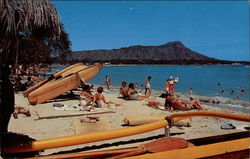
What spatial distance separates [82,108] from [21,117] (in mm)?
2113

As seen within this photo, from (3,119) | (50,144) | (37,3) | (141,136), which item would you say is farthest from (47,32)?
(141,136)

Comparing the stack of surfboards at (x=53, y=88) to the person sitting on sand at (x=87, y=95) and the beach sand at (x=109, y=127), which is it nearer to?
the person sitting on sand at (x=87, y=95)

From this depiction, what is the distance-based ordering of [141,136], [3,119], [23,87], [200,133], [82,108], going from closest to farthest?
[3,119], [141,136], [200,133], [82,108], [23,87]

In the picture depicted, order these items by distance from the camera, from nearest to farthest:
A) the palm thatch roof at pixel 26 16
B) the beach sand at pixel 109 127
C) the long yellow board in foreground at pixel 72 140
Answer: the palm thatch roof at pixel 26 16 < the long yellow board in foreground at pixel 72 140 < the beach sand at pixel 109 127

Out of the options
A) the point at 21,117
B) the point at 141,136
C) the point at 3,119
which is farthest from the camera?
the point at 21,117

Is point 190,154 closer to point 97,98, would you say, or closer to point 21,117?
point 21,117

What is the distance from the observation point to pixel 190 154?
2.82m

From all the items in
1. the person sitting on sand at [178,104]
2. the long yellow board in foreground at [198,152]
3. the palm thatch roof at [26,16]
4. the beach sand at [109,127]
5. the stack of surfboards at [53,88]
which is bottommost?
the beach sand at [109,127]

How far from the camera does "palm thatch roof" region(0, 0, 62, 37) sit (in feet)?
8.94

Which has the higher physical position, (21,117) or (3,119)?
(3,119)

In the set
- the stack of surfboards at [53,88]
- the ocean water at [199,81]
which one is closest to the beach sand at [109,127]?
the stack of surfboards at [53,88]

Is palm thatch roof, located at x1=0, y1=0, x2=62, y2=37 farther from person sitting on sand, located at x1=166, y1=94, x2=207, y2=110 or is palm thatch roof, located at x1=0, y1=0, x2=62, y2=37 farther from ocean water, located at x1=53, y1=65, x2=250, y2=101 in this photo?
ocean water, located at x1=53, y1=65, x2=250, y2=101

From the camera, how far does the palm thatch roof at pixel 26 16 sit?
2725 millimetres

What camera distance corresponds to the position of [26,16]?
2.93m
